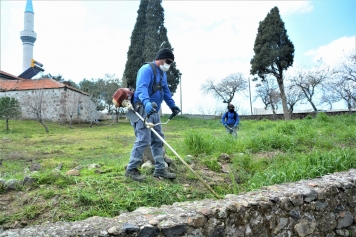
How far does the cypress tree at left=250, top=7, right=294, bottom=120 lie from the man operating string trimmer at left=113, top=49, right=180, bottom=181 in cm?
2407

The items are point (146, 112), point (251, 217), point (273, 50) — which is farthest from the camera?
point (273, 50)

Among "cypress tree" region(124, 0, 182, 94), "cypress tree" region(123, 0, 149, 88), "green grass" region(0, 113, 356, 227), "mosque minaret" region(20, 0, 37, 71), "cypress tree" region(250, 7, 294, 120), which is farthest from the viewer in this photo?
"mosque minaret" region(20, 0, 37, 71)

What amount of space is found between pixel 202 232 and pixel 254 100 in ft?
121

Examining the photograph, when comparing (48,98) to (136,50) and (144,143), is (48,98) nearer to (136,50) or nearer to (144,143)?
(136,50)

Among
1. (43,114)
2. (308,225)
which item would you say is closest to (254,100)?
(43,114)

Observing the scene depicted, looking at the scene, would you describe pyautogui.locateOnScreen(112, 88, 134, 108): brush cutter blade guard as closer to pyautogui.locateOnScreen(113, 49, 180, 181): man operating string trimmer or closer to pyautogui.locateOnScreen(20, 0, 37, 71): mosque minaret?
pyautogui.locateOnScreen(113, 49, 180, 181): man operating string trimmer

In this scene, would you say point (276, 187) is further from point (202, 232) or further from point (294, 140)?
point (294, 140)

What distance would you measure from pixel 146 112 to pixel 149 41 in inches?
1002

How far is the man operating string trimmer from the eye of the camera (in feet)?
12.8

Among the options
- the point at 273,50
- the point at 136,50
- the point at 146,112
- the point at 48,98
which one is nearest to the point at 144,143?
the point at 146,112

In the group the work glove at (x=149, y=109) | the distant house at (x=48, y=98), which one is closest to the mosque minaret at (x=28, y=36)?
the distant house at (x=48, y=98)

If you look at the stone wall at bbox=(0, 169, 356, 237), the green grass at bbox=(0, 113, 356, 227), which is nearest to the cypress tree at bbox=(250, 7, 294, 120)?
the green grass at bbox=(0, 113, 356, 227)

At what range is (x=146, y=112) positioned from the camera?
3.85 metres

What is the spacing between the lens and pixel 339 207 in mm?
3652
